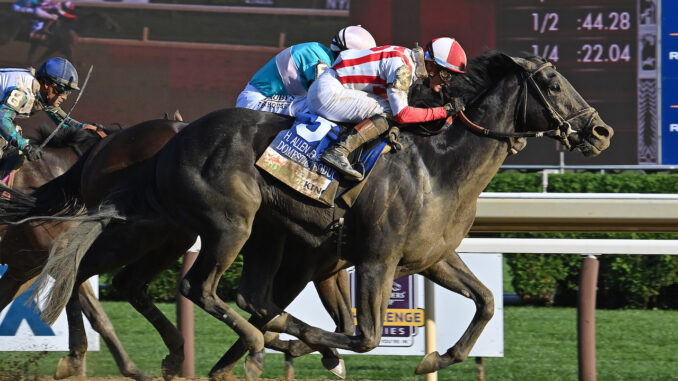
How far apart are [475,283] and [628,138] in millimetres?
5257

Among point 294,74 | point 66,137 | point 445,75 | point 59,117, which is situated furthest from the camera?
point 59,117

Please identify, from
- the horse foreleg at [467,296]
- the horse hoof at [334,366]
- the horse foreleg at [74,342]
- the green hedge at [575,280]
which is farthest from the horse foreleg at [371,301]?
the green hedge at [575,280]

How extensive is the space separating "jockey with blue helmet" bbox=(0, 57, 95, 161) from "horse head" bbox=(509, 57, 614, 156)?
97.4 inches

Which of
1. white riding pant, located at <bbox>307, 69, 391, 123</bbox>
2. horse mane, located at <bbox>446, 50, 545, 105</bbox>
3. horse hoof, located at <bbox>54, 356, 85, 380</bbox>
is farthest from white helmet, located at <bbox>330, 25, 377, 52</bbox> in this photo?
horse hoof, located at <bbox>54, 356, 85, 380</bbox>

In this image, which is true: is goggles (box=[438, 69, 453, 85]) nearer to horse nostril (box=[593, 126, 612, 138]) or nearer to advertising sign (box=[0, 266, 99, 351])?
horse nostril (box=[593, 126, 612, 138])

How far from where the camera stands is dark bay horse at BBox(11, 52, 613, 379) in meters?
4.58

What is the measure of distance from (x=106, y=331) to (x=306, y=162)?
62.5 inches

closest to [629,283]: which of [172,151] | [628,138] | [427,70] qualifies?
[628,138]

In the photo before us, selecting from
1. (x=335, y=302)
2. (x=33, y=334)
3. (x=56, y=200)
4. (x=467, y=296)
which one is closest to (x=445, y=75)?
(x=467, y=296)

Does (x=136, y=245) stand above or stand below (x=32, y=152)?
below

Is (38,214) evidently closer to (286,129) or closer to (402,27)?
(286,129)

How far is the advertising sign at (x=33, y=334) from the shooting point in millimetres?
5836

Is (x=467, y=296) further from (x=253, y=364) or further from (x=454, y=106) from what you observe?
(x=253, y=364)

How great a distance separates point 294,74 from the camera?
5125 millimetres
